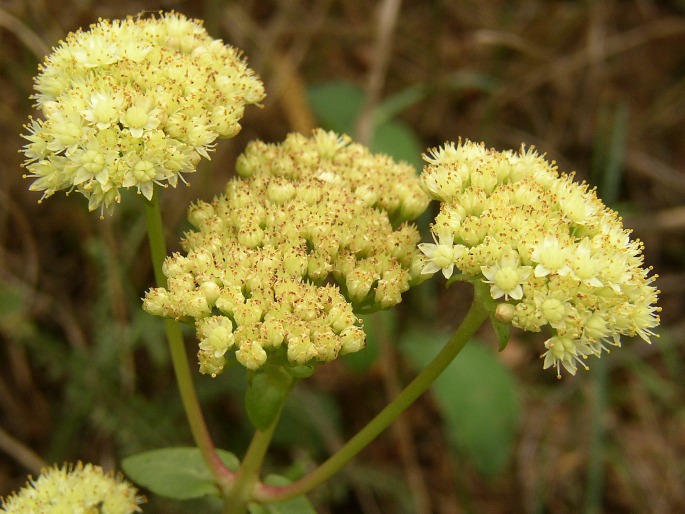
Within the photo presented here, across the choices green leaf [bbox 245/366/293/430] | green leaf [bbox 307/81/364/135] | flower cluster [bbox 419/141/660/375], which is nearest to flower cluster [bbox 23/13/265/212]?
green leaf [bbox 245/366/293/430]

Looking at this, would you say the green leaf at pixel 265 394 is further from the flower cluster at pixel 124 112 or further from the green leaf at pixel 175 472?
the flower cluster at pixel 124 112

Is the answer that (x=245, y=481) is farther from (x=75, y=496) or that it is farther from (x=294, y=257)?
(x=294, y=257)

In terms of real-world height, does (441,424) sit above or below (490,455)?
above

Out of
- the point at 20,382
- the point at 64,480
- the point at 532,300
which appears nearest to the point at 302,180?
the point at 532,300

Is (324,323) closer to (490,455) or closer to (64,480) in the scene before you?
(64,480)

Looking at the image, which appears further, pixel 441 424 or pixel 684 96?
pixel 684 96

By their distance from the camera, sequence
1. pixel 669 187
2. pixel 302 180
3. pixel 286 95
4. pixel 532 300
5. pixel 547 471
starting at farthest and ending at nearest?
A: pixel 669 187 < pixel 286 95 < pixel 547 471 < pixel 302 180 < pixel 532 300

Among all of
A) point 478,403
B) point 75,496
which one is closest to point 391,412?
point 75,496

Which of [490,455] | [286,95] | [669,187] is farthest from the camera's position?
[669,187]
